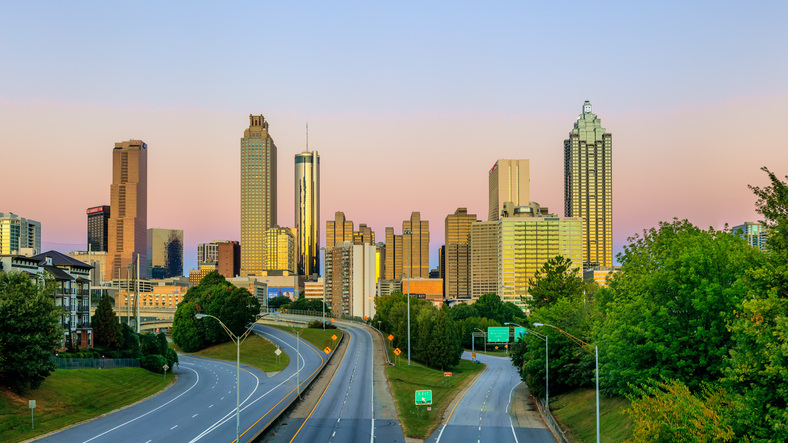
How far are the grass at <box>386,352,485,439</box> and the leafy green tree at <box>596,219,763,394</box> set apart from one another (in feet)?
58.1

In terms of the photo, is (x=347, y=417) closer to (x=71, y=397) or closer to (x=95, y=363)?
(x=71, y=397)

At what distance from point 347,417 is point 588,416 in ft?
67.3

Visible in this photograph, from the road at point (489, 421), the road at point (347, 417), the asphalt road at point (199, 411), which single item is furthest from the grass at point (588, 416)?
the asphalt road at point (199, 411)

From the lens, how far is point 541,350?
69.8 m

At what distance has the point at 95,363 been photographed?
7269 cm

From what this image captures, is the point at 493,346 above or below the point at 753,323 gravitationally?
below

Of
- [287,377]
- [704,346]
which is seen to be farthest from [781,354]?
[287,377]

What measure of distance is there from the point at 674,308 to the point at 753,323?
12.6 meters

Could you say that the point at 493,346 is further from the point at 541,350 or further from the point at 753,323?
the point at 753,323

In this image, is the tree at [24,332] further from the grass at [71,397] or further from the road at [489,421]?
the road at [489,421]

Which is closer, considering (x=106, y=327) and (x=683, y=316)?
(x=683, y=316)

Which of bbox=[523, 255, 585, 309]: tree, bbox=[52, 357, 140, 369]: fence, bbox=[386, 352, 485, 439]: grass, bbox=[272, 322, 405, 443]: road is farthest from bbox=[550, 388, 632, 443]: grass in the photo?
bbox=[52, 357, 140, 369]: fence

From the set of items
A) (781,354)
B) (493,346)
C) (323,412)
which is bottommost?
(493,346)

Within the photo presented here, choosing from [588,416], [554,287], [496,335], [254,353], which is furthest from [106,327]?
[496,335]
